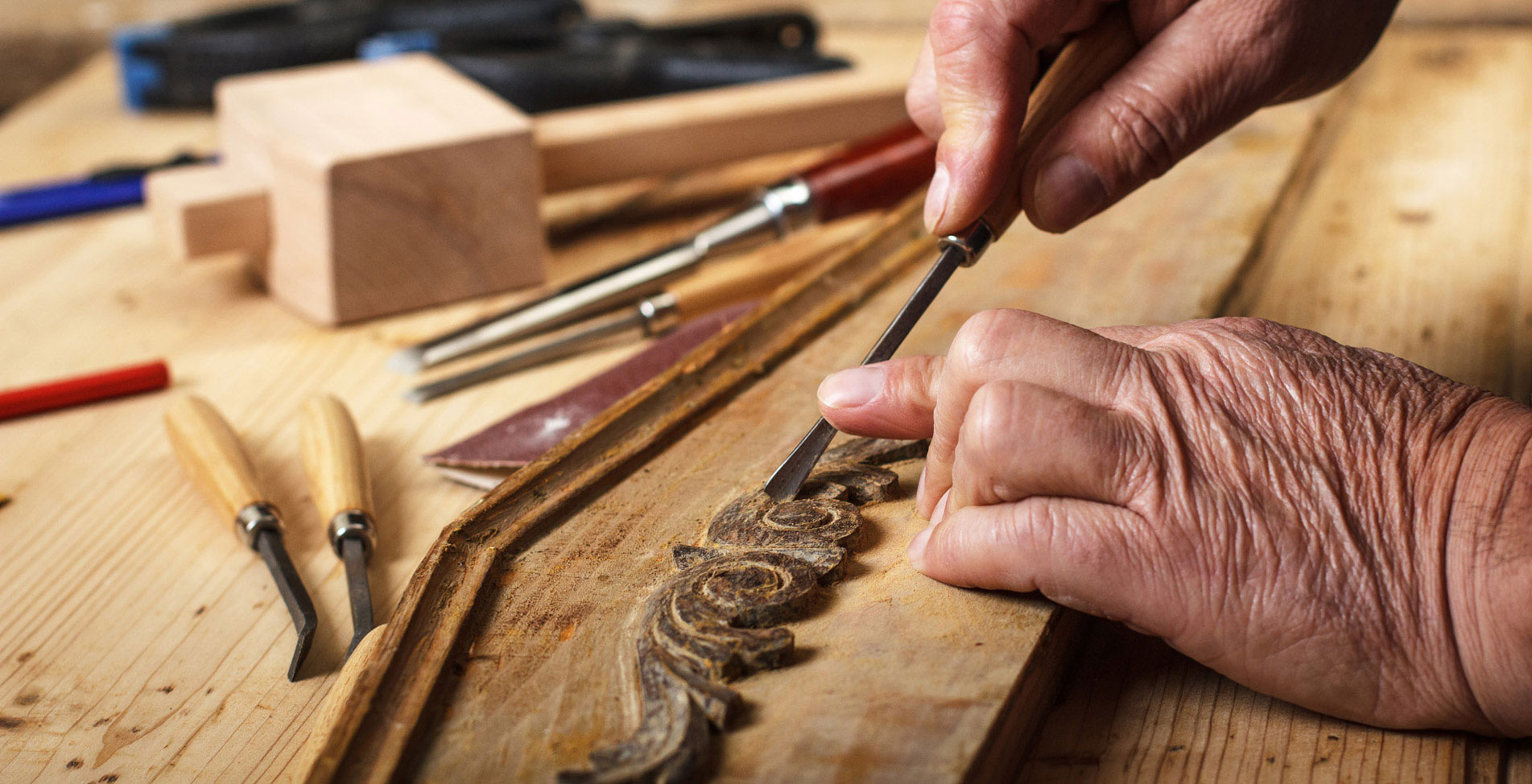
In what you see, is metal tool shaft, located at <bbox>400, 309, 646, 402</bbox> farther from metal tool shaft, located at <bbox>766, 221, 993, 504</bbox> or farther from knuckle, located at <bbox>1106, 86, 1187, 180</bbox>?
knuckle, located at <bbox>1106, 86, 1187, 180</bbox>

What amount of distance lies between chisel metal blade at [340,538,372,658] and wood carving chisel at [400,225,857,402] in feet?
1.29

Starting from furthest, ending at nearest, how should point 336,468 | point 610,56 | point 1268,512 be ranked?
point 610,56, point 336,468, point 1268,512

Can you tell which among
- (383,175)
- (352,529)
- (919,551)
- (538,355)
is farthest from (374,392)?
(919,551)

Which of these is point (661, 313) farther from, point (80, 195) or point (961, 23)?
point (80, 195)

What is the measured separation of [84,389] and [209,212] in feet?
1.06

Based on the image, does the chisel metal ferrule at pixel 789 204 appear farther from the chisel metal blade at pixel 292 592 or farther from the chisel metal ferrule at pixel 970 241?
the chisel metal blade at pixel 292 592

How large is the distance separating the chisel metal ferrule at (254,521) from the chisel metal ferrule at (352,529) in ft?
0.19

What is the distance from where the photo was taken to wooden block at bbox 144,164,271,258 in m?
1.64

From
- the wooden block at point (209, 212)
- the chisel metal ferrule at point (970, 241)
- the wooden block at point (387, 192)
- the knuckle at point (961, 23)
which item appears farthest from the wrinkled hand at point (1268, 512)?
the wooden block at point (209, 212)

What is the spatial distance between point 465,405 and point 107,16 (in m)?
2.55

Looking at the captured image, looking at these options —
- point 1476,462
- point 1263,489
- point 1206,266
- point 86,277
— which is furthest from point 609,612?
point 86,277

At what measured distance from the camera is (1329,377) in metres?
0.89

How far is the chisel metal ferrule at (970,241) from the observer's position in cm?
114

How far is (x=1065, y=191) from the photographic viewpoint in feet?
3.88
